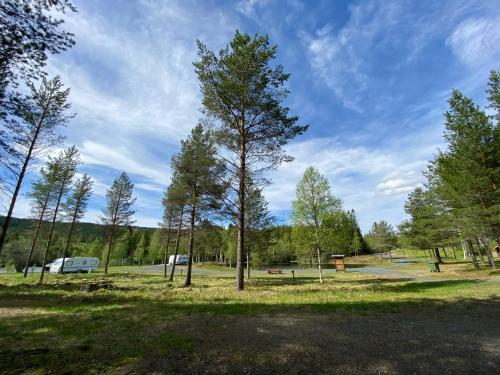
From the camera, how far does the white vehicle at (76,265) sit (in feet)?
151

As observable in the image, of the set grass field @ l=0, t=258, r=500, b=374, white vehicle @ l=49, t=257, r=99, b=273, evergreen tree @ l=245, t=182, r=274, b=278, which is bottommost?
grass field @ l=0, t=258, r=500, b=374

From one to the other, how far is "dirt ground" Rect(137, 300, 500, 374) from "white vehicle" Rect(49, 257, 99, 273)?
48478mm

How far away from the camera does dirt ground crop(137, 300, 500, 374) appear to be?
458 centimetres

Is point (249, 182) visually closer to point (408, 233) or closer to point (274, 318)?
point (274, 318)

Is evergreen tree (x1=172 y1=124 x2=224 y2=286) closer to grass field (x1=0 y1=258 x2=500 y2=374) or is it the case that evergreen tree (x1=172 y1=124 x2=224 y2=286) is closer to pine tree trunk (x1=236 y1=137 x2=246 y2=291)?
pine tree trunk (x1=236 y1=137 x2=246 y2=291)

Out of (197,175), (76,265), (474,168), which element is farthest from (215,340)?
(76,265)

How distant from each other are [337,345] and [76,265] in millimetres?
53884

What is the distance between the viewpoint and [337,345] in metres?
5.78

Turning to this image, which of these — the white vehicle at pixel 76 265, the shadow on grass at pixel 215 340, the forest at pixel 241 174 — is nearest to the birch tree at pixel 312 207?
the forest at pixel 241 174

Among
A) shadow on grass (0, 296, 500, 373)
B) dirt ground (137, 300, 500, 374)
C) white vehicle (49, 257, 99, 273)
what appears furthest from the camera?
white vehicle (49, 257, 99, 273)

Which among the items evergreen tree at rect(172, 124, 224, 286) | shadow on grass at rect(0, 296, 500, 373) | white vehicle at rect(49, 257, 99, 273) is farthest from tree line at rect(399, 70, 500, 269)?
white vehicle at rect(49, 257, 99, 273)

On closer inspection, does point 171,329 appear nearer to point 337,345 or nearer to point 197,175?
point 337,345

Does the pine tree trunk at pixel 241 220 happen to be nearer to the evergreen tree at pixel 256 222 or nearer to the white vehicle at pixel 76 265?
the evergreen tree at pixel 256 222

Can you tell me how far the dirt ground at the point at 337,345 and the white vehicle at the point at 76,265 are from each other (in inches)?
1909
